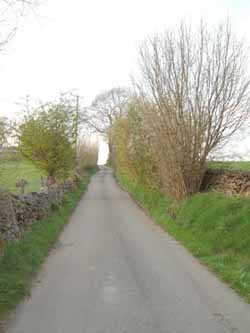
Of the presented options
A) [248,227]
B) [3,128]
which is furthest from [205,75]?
[3,128]

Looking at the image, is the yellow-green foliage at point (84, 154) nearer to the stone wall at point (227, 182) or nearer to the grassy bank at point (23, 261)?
the stone wall at point (227, 182)

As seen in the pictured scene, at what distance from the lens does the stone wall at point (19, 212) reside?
827cm

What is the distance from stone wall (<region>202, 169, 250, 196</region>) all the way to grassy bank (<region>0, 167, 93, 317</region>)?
567cm

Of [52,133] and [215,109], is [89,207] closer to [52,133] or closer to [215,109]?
[52,133]

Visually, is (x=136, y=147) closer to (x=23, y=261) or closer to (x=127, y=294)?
(x=23, y=261)

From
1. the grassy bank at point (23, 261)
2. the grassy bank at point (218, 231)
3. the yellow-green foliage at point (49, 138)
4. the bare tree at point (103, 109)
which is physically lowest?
the grassy bank at point (23, 261)

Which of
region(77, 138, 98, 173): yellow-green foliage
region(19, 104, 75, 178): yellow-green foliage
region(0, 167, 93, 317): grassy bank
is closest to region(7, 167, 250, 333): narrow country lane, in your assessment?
region(0, 167, 93, 317): grassy bank

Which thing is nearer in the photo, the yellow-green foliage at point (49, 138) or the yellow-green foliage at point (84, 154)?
the yellow-green foliage at point (49, 138)

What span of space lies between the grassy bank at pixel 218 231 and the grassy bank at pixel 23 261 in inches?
138

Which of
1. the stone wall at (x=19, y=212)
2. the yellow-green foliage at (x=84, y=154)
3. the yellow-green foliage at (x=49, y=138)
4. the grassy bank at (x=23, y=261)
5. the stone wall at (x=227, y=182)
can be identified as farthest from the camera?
the yellow-green foliage at (x=84, y=154)

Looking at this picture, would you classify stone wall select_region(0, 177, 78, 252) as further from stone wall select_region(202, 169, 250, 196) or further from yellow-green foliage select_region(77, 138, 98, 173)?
yellow-green foliage select_region(77, 138, 98, 173)

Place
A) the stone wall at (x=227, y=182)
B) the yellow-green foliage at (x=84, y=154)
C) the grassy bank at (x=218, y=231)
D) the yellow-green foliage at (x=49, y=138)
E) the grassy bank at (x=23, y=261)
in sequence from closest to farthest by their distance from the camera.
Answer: the grassy bank at (x=23, y=261) → the grassy bank at (x=218, y=231) → the stone wall at (x=227, y=182) → the yellow-green foliage at (x=49, y=138) → the yellow-green foliage at (x=84, y=154)

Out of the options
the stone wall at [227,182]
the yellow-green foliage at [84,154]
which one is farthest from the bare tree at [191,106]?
the yellow-green foliage at [84,154]

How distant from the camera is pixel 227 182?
12.6 m
